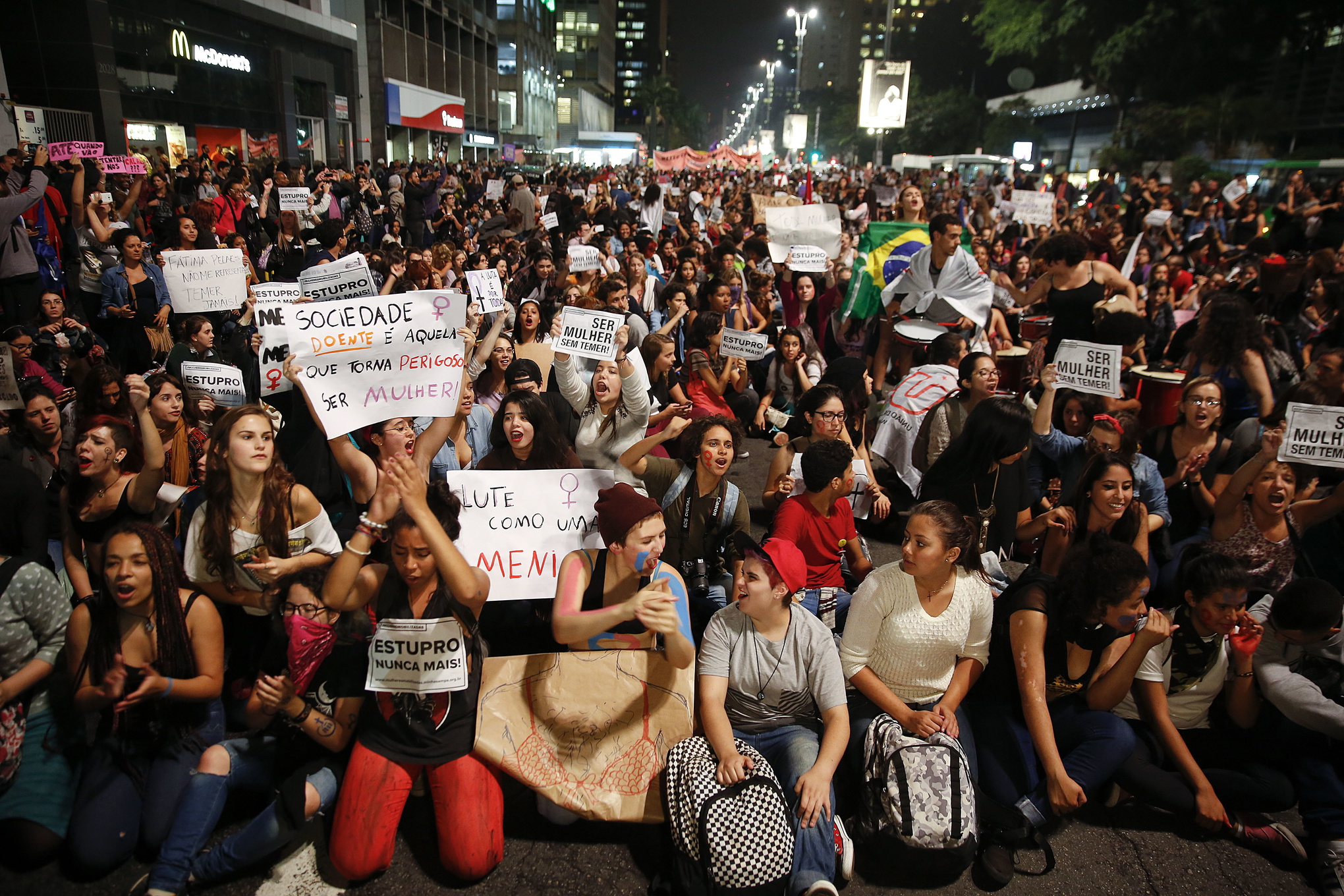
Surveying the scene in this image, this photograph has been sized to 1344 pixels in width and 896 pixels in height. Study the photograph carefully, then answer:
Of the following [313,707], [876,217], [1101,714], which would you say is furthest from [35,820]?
[876,217]

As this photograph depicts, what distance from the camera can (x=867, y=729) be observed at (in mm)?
3535

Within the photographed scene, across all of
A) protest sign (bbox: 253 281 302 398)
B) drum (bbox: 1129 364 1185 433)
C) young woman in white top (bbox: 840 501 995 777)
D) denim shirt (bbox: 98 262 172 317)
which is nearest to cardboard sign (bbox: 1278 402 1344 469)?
drum (bbox: 1129 364 1185 433)

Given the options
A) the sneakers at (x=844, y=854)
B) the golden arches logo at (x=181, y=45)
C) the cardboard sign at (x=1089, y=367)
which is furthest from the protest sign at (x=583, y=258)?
the golden arches logo at (x=181, y=45)

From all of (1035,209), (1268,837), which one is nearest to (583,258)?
(1268,837)

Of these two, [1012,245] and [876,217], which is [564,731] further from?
[876,217]

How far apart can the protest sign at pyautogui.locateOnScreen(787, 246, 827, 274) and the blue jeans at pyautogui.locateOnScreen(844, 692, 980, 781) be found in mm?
6892

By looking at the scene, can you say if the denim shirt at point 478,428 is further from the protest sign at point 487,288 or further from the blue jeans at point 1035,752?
the blue jeans at point 1035,752

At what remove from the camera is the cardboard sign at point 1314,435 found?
4402 millimetres

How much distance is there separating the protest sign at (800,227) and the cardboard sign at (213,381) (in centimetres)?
728

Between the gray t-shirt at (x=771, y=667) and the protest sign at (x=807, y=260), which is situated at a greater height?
the protest sign at (x=807, y=260)

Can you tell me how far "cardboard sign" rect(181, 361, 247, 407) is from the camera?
5012mm

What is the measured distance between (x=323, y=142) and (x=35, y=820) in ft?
117

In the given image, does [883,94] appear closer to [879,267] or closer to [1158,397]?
[879,267]

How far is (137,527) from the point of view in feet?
10.6
